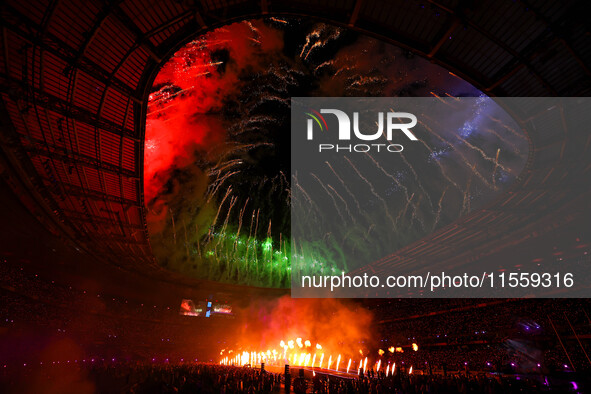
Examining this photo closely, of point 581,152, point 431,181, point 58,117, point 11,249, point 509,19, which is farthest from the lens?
point 431,181

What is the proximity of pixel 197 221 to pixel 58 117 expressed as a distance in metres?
14.6

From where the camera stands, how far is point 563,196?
11219mm

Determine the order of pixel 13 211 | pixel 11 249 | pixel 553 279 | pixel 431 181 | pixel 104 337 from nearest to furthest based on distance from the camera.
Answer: pixel 13 211, pixel 553 279, pixel 11 249, pixel 431 181, pixel 104 337

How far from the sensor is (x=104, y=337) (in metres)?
30.2

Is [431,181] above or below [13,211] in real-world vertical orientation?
above

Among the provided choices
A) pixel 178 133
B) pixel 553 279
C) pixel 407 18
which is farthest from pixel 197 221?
pixel 553 279

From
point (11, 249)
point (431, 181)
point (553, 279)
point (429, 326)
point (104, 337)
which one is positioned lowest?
point (104, 337)

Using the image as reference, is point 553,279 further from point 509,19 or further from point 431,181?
point 509,19

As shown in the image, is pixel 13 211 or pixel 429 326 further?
pixel 429 326

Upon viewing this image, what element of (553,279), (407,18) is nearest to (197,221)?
(407,18)

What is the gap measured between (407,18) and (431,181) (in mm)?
18835
